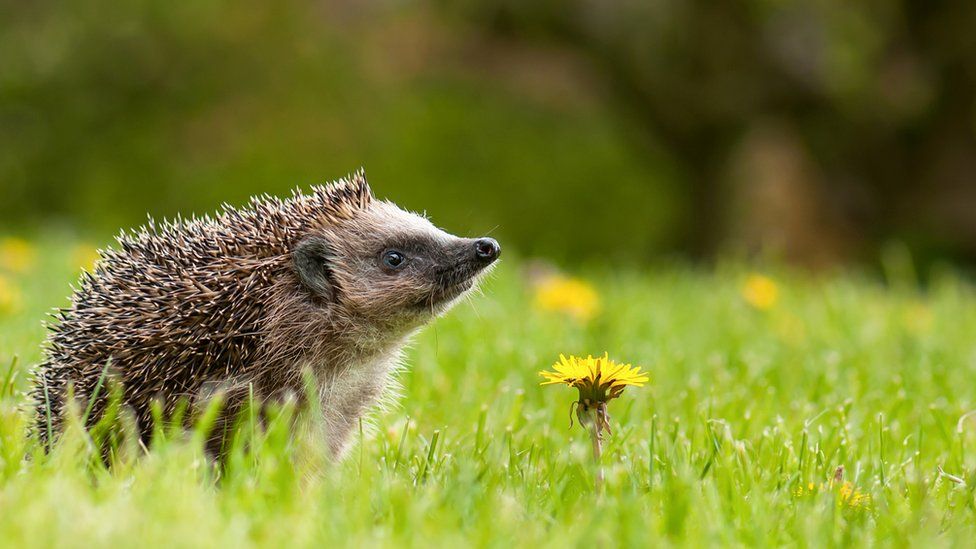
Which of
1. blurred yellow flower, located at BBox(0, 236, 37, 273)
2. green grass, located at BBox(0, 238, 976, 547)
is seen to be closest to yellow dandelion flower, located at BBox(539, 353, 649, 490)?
green grass, located at BBox(0, 238, 976, 547)

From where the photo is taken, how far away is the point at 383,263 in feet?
13.5

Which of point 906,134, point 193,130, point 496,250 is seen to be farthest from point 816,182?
point 496,250

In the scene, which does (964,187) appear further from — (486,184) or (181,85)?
(181,85)

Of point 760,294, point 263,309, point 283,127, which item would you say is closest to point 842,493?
point 263,309

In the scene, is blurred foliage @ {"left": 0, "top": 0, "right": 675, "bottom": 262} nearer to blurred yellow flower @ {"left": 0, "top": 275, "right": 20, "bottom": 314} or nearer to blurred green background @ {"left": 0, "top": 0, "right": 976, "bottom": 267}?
blurred green background @ {"left": 0, "top": 0, "right": 976, "bottom": 267}

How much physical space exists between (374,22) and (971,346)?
27.6 feet

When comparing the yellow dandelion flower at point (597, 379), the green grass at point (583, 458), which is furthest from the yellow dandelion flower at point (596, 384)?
the green grass at point (583, 458)

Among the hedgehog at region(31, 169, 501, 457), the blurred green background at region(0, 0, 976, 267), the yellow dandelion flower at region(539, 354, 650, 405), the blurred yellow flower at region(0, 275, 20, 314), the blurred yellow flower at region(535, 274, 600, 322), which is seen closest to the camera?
the yellow dandelion flower at region(539, 354, 650, 405)

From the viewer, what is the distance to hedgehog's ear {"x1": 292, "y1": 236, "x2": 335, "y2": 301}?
3836 millimetres

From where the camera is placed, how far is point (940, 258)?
13.3m

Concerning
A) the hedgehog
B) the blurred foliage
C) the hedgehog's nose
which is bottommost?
the hedgehog

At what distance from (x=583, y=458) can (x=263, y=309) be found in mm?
1163

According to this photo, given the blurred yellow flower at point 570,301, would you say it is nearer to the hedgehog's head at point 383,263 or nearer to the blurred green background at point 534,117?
the hedgehog's head at point 383,263

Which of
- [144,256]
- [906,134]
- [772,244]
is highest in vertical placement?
[906,134]
